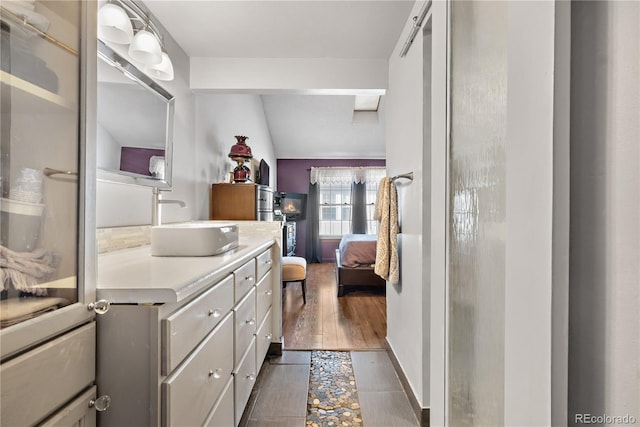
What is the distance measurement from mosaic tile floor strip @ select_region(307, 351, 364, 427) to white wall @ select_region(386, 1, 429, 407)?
14.2 inches

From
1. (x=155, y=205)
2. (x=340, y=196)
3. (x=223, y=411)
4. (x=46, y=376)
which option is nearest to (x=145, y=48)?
(x=155, y=205)

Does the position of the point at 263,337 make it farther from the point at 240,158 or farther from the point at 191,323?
the point at 240,158

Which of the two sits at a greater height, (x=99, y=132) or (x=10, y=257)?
(x=99, y=132)

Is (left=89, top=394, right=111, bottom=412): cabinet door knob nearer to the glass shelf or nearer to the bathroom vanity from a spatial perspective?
the bathroom vanity

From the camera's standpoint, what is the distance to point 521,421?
0.44 m

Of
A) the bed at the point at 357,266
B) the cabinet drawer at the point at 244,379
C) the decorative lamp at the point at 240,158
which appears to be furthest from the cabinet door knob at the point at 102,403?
the bed at the point at 357,266

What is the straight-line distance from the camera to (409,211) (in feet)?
6.73

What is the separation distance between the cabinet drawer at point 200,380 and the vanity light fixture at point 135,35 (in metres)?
1.29

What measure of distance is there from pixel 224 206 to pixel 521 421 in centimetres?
297

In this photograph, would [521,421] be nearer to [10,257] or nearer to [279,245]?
[10,257]

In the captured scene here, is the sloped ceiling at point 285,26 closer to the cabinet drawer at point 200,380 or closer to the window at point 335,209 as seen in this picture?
the cabinet drawer at point 200,380

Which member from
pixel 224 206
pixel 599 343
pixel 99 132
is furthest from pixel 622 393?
pixel 224 206

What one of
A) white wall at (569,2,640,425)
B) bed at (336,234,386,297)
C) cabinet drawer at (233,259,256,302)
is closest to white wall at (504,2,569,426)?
white wall at (569,2,640,425)

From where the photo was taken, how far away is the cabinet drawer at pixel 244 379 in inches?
59.5
